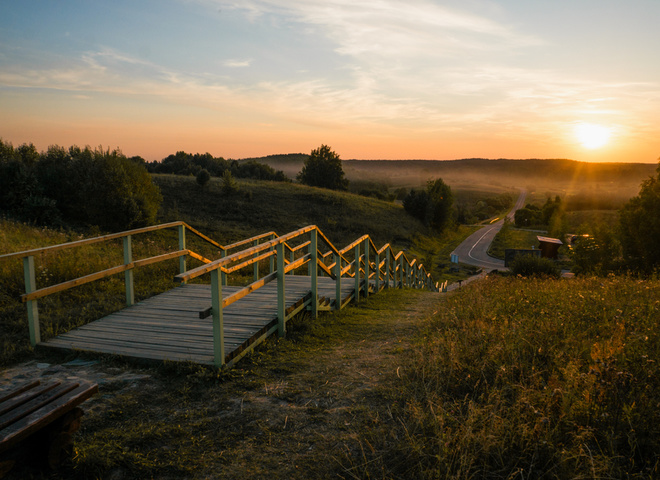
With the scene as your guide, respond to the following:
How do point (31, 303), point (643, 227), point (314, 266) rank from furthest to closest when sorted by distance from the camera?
point (643, 227), point (314, 266), point (31, 303)

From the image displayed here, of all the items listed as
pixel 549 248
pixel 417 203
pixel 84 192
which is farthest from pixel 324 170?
pixel 84 192

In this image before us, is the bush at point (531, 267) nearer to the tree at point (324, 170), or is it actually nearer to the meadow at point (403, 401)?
the meadow at point (403, 401)

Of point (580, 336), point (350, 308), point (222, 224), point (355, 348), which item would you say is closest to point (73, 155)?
point (222, 224)

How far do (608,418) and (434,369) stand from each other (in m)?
1.33

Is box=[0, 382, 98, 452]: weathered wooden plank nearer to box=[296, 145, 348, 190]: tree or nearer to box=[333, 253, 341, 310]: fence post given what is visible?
box=[333, 253, 341, 310]: fence post

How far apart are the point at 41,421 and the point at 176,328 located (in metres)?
2.70

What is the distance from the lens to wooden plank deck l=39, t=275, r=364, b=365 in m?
4.38

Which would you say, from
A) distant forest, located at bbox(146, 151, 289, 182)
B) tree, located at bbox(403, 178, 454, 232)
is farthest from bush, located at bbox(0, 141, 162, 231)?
tree, located at bbox(403, 178, 454, 232)

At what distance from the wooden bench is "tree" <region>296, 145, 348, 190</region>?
67685 millimetres

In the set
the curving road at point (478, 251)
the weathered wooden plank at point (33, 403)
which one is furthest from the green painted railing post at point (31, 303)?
the curving road at point (478, 251)

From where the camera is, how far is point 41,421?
2418mm

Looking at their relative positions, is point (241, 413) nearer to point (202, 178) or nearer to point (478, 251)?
point (202, 178)

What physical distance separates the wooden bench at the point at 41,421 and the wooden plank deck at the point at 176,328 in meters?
1.40

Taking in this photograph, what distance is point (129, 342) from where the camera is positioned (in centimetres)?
466
